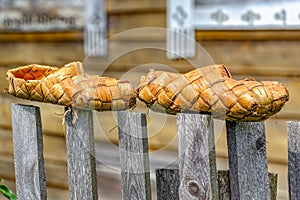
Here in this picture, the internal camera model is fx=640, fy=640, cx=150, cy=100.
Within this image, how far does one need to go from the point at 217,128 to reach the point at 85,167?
13.1 inches

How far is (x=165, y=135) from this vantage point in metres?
3.85

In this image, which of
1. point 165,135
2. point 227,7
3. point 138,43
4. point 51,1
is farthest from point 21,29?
point 227,7

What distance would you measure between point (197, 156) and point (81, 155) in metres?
0.32

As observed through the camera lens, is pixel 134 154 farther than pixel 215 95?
Yes

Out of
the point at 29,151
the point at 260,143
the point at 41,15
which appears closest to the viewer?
the point at 260,143

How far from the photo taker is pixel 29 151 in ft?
5.32

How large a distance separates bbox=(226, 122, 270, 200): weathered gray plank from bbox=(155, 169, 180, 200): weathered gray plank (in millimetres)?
193

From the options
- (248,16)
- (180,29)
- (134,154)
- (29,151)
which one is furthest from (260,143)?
(180,29)

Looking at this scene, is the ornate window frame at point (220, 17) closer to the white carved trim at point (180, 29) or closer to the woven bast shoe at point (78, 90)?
the white carved trim at point (180, 29)

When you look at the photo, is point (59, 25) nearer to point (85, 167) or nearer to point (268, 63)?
point (268, 63)

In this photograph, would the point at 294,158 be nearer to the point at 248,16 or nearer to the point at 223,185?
the point at 223,185

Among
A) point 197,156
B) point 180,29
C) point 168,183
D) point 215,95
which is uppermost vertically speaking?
point 180,29

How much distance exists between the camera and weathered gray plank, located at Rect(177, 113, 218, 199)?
51.1 inches

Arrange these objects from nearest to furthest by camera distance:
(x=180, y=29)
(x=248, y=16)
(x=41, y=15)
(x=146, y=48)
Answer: (x=248, y=16)
(x=180, y=29)
(x=146, y=48)
(x=41, y=15)
